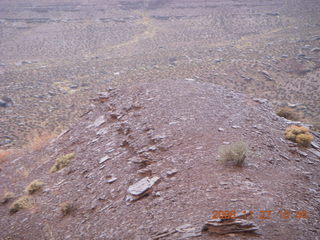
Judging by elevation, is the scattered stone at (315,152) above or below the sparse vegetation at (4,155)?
above

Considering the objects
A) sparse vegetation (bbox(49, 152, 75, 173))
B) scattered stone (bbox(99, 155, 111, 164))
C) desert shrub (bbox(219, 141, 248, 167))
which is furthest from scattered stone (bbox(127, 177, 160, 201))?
sparse vegetation (bbox(49, 152, 75, 173))

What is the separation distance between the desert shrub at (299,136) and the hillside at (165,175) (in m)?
0.38

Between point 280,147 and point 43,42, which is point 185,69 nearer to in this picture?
point 280,147

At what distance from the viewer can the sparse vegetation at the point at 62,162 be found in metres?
9.28

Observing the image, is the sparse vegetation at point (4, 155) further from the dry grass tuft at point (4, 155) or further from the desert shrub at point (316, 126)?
the desert shrub at point (316, 126)

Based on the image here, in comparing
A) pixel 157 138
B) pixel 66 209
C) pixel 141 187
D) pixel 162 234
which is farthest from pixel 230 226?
pixel 66 209

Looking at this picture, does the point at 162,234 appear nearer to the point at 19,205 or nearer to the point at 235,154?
the point at 235,154

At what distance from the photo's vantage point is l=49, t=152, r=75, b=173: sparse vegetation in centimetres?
928

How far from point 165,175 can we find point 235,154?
172cm

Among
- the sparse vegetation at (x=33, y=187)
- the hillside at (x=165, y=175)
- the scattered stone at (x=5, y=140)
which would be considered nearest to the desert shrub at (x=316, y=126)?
the hillside at (x=165, y=175)

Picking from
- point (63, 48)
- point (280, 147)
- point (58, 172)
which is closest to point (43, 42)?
point (63, 48)

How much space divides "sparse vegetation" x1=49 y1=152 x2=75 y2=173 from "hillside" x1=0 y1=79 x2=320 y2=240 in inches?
2.1

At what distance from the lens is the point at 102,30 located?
47656 millimetres

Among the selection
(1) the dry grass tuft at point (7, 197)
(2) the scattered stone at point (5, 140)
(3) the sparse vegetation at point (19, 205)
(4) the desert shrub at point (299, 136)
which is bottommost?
(2) the scattered stone at point (5, 140)
